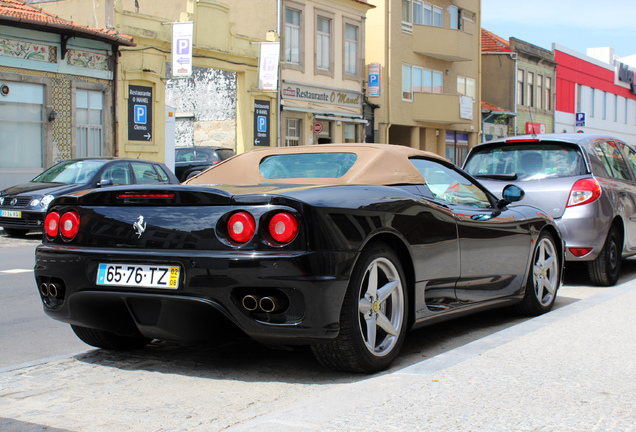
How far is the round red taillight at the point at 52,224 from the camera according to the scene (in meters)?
4.93

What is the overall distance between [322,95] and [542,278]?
27.5m

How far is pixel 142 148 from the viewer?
25.3 metres

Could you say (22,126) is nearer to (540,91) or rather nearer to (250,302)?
(250,302)

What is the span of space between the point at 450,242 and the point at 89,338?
237 cm

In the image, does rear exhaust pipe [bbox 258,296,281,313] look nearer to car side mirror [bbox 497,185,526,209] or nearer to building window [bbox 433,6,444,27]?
car side mirror [bbox 497,185,526,209]

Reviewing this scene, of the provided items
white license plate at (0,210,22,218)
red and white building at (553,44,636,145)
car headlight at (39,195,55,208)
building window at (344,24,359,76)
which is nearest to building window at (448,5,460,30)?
building window at (344,24,359,76)

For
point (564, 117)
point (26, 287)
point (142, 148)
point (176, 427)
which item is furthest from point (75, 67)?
point (564, 117)

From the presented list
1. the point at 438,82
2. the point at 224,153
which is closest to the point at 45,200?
the point at 224,153

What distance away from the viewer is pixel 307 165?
5.56 metres

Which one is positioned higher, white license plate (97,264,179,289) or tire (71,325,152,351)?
white license plate (97,264,179,289)

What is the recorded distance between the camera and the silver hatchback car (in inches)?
333

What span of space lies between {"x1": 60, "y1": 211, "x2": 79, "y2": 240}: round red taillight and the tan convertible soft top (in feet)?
3.16

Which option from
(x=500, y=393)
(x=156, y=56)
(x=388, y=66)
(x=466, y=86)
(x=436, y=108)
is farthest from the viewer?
(x=466, y=86)

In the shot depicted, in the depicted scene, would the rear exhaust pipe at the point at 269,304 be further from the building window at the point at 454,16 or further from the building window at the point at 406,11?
the building window at the point at 454,16
